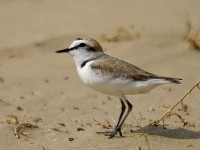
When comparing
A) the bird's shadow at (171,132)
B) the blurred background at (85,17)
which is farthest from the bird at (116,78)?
the blurred background at (85,17)

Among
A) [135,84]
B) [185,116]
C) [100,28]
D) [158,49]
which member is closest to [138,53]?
[158,49]

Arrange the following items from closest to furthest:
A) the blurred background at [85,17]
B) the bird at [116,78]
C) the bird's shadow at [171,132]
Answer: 1. the bird at [116,78]
2. the bird's shadow at [171,132]
3. the blurred background at [85,17]

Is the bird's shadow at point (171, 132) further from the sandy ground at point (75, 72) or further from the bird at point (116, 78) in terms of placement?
the bird at point (116, 78)

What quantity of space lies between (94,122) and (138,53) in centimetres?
279

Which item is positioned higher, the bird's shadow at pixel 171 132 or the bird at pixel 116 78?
the bird at pixel 116 78

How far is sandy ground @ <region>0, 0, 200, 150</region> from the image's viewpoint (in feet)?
17.8

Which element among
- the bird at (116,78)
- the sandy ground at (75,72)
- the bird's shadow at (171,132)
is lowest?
the sandy ground at (75,72)

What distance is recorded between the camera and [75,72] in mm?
7980

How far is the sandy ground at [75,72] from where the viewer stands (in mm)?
5438

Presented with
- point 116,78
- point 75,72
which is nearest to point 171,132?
point 116,78

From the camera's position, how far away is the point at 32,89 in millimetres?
7145

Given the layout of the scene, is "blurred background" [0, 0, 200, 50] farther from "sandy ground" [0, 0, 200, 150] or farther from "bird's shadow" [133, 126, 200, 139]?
"bird's shadow" [133, 126, 200, 139]

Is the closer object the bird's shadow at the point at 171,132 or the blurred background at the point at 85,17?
the bird's shadow at the point at 171,132

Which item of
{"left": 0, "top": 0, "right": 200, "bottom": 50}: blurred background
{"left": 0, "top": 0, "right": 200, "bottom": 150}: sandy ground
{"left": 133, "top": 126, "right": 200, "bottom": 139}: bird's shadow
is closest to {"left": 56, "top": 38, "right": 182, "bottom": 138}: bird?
{"left": 133, "top": 126, "right": 200, "bottom": 139}: bird's shadow
